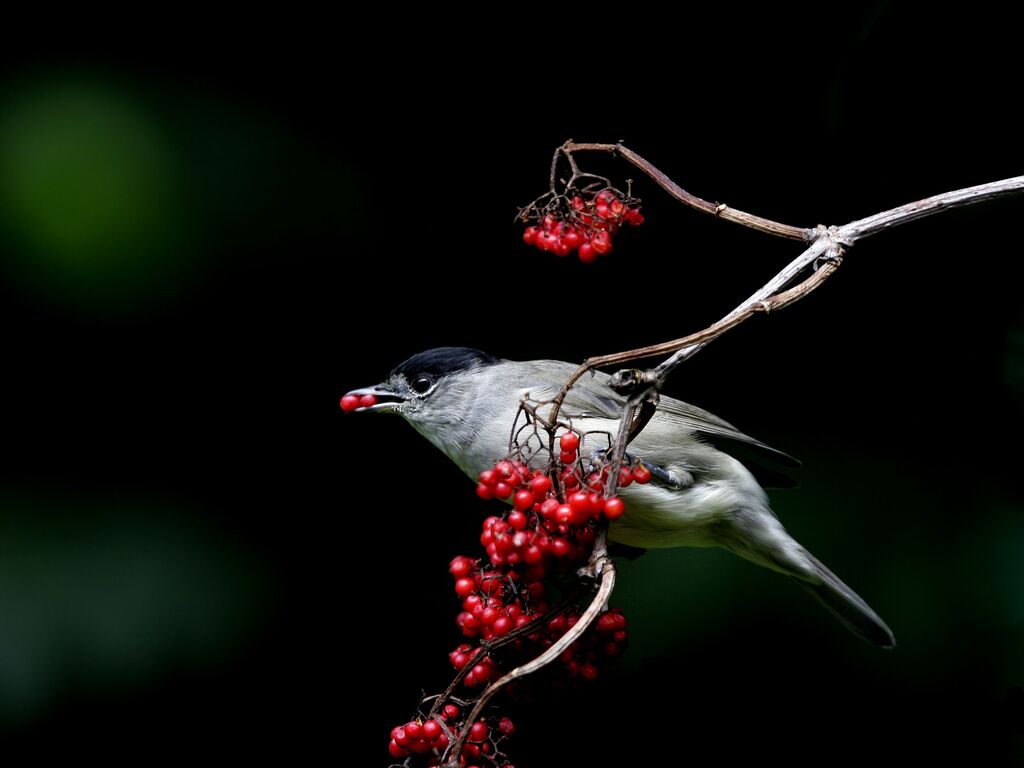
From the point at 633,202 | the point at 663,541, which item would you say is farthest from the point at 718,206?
the point at 663,541

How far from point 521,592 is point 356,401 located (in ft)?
2.53

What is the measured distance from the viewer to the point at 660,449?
2025mm

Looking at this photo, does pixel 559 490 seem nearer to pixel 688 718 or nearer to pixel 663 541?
pixel 663 541

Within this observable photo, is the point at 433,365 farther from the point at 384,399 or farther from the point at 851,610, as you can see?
the point at 851,610

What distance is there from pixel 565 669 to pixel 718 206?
0.65 meters

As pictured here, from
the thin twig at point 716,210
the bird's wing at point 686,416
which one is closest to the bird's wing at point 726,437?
the bird's wing at point 686,416

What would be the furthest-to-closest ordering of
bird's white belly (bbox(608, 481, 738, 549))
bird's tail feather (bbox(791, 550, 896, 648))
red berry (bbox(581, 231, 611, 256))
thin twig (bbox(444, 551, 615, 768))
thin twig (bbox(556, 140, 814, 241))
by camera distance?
bird's tail feather (bbox(791, 550, 896, 648))
bird's white belly (bbox(608, 481, 738, 549))
red berry (bbox(581, 231, 611, 256))
thin twig (bbox(556, 140, 814, 241))
thin twig (bbox(444, 551, 615, 768))

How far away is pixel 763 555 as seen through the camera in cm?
210

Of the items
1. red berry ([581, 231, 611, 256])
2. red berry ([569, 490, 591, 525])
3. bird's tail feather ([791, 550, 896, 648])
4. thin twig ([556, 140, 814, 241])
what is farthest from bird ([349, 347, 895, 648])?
red berry ([569, 490, 591, 525])

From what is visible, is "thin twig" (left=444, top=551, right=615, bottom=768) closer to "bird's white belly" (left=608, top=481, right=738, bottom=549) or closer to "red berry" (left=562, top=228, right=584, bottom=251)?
"red berry" (left=562, top=228, right=584, bottom=251)

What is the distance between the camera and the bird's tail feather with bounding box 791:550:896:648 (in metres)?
2.06

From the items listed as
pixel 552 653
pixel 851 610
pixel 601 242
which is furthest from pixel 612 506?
pixel 851 610

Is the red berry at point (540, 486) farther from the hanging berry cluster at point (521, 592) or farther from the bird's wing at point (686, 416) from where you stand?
the bird's wing at point (686, 416)

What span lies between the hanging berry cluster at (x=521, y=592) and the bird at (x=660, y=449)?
1.59ft
